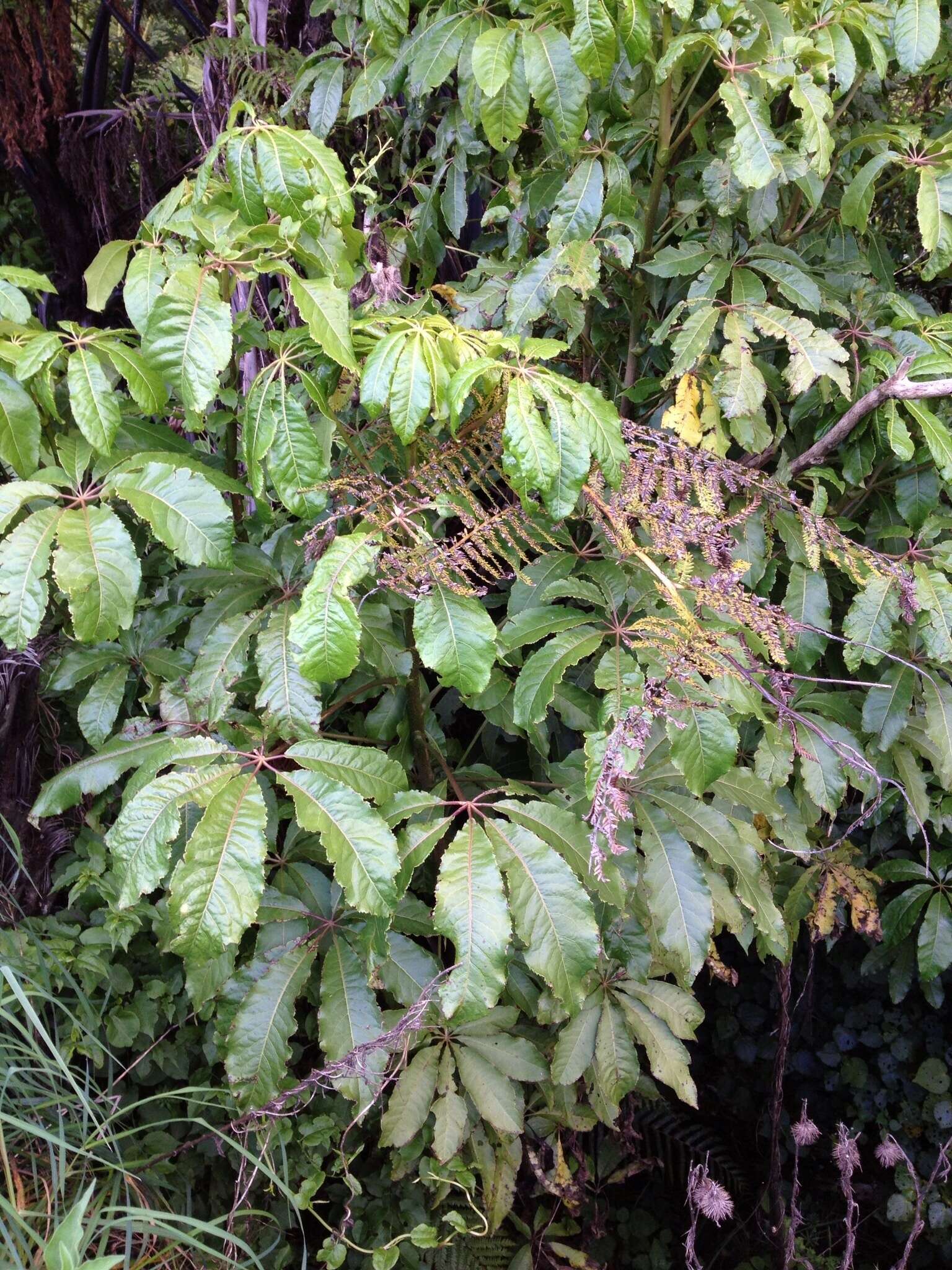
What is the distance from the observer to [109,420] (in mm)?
1042

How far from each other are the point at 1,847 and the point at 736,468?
1.73 metres

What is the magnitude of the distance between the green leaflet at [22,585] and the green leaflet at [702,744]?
72 centimetres

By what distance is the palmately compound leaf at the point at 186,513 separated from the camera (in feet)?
3.36

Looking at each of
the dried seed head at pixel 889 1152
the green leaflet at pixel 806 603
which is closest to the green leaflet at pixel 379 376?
the green leaflet at pixel 806 603

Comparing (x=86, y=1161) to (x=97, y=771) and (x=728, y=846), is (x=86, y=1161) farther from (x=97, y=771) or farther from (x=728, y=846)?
(x=728, y=846)

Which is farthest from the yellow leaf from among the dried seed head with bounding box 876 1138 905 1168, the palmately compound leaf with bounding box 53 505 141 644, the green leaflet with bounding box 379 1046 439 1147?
the dried seed head with bounding box 876 1138 905 1168

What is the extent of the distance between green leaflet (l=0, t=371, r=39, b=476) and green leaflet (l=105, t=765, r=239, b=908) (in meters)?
0.41

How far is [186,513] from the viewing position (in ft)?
3.39

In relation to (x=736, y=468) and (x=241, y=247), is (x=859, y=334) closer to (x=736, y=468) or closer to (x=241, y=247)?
(x=736, y=468)

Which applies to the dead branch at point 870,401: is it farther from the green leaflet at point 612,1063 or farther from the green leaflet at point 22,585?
the green leaflet at point 22,585

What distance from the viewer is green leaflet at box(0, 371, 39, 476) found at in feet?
3.39

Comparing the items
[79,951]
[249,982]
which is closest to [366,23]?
[249,982]

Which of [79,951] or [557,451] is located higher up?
[557,451]

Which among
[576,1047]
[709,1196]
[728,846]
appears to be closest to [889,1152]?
[709,1196]
